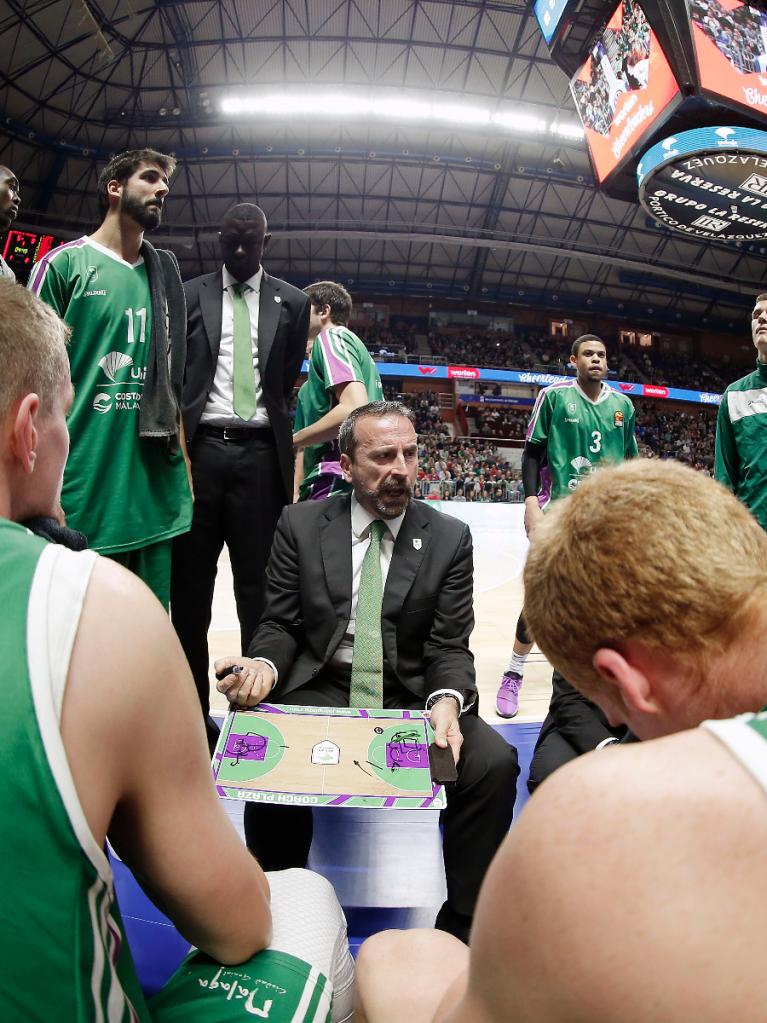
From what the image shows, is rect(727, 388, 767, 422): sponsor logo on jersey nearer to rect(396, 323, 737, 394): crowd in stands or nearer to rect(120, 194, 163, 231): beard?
rect(120, 194, 163, 231): beard

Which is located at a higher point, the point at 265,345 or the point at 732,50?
the point at 732,50

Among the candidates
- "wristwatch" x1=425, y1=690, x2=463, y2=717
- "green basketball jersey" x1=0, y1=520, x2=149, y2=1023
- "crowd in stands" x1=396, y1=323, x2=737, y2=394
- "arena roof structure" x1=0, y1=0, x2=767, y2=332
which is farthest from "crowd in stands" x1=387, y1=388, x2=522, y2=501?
"green basketball jersey" x1=0, y1=520, x2=149, y2=1023

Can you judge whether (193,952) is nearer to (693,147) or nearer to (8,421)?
(8,421)

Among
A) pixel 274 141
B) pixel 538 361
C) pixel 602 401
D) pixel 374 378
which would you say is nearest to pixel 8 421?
pixel 374 378

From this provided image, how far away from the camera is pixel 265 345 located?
247 centimetres

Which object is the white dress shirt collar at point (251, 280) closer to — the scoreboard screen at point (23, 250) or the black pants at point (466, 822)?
the black pants at point (466, 822)

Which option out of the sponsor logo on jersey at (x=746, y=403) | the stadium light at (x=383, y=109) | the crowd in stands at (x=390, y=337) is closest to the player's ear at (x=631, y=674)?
the sponsor logo on jersey at (x=746, y=403)

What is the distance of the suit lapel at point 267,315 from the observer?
2471mm

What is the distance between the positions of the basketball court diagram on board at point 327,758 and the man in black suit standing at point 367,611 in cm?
15

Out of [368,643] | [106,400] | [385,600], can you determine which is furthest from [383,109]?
[368,643]

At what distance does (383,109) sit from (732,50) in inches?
410

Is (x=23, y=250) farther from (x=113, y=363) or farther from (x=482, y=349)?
(x=482, y=349)

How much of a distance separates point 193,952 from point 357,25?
1746 cm

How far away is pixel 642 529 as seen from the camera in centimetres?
69
